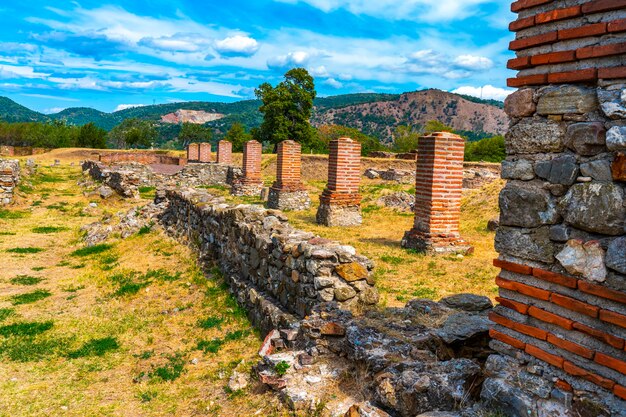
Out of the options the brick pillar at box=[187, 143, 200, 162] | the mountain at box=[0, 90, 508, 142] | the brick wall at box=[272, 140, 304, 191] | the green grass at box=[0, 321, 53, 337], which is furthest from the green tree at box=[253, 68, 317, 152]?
the mountain at box=[0, 90, 508, 142]

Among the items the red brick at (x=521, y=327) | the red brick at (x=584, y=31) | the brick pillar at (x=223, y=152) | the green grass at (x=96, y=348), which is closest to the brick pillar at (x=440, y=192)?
the green grass at (x=96, y=348)

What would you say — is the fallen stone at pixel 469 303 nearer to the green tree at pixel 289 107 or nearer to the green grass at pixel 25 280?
the green grass at pixel 25 280

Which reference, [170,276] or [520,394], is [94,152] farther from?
[520,394]

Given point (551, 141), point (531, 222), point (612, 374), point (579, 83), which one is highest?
point (579, 83)

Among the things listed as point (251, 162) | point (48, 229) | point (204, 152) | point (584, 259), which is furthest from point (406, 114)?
point (584, 259)

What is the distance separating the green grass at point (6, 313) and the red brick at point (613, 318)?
7.74 metres

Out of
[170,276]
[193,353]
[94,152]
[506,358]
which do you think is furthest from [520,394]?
[94,152]

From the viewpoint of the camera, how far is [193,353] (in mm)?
5898

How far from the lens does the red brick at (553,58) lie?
278cm

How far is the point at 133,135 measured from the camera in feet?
258

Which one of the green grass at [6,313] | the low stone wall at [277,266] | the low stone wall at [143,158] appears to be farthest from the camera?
the low stone wall at [143,158]

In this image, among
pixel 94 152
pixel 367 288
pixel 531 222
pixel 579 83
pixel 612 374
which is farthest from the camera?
pixel 94 152

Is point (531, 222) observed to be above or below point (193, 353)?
above

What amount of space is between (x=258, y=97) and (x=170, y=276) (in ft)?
152
